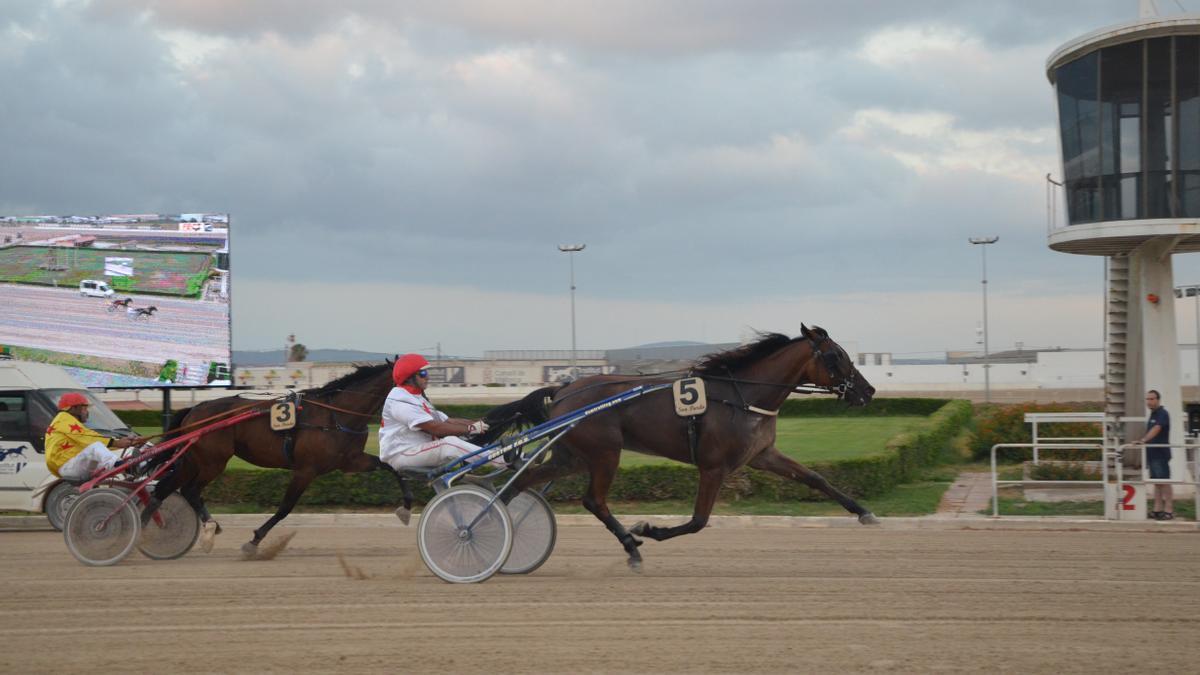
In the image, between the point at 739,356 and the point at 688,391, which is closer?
the point at 688,391

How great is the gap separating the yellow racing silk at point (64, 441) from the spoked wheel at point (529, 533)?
411 cm

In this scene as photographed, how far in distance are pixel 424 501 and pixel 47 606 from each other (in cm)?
699

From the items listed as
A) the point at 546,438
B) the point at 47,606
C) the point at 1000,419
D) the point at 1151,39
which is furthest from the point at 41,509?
the point at 1000,419

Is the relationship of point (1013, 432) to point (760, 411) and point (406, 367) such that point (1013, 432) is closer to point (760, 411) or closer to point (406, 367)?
point (760, 411)

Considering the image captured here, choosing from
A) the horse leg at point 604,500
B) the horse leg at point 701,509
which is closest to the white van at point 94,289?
the horse leg at point 604,500

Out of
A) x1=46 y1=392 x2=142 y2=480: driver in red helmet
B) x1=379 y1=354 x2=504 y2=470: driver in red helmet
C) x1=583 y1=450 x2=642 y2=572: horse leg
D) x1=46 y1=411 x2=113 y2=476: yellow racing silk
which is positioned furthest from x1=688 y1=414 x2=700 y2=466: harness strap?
x1=46 y1=411 x2=113 y2=476: yellow racing silk

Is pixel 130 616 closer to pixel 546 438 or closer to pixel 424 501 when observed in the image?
pixel 546 438

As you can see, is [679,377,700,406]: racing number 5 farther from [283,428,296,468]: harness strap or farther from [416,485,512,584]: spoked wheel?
[283,428,296,468]: harness strap

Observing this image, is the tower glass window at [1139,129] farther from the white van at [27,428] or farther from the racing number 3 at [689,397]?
the white van at [27,428]

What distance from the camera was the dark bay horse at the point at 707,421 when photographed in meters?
8.01

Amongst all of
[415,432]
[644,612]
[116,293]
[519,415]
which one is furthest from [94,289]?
[644,612]

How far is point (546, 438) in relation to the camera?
318 inches

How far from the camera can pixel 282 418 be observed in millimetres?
9469

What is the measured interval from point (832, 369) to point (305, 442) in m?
4.51
